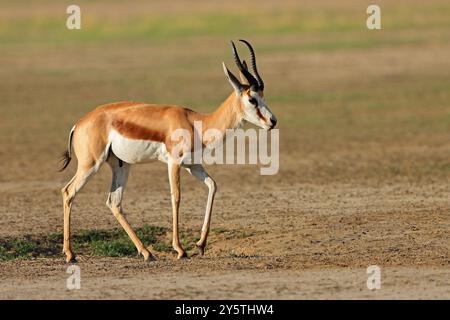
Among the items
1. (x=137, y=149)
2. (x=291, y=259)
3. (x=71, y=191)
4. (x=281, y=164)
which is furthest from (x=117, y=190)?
(x=281, y=164)

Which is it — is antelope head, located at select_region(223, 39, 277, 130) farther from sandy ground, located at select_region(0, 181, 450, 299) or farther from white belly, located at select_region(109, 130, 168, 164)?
sandy ground, located at select_region(0, 181, 450, 299)

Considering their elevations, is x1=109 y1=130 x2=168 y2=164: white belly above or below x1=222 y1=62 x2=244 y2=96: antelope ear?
below

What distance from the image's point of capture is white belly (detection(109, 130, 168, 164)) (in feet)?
36.6

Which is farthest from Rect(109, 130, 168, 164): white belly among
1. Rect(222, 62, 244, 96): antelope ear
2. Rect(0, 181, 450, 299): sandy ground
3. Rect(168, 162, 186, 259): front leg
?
Rect(0, 181, 450, 299): sandy ground

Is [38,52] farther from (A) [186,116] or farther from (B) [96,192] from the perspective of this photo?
(A) [186,116]

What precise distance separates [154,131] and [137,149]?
0.74ft

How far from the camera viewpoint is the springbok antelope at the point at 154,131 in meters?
11.1

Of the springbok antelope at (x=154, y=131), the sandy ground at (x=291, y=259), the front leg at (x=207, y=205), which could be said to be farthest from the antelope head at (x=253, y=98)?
the sandy ground at (x=291, y=259)

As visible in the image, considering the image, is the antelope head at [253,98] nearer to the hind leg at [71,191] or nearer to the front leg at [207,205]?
the front leg at [207,205]

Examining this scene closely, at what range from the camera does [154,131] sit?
36.6ft

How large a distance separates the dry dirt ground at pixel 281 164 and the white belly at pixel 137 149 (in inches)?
36.8

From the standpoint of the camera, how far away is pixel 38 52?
118 feet

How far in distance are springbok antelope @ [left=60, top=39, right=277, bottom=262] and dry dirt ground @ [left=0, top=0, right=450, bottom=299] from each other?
0.58 meters

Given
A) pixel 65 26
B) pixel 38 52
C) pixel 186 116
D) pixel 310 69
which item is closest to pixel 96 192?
pixel 186 116
